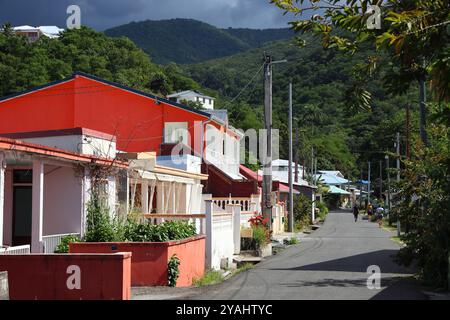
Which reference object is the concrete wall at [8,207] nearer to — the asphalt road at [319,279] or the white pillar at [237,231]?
the asphalt road at [319,279]

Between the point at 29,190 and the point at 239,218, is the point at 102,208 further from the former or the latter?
the point at 239,218

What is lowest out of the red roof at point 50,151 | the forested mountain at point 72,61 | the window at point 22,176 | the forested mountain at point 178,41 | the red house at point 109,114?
the window at point 22,176

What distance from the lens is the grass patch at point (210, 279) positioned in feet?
54.4

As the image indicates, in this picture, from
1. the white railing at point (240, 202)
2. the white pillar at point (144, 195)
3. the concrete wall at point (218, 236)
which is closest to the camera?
the concrete wall at point (218, 236)

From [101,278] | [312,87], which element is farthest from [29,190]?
[312,87]

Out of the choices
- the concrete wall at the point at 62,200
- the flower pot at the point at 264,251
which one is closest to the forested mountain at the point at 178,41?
A: the flower pot at the point at 264,251

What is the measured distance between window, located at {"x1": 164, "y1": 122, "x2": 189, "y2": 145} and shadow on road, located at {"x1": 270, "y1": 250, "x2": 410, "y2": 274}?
539 inches

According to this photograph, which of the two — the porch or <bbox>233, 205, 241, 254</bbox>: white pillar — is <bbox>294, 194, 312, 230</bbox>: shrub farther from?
the porch

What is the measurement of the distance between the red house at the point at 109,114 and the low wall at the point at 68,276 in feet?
76.7

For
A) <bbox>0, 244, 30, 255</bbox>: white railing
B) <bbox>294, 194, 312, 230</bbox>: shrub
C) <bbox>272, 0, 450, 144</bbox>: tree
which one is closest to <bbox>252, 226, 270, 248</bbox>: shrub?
<bbox>0, 244, 30, 255</bbox>: white railing

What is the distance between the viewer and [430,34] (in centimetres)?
897

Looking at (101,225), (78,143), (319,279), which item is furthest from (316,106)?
(101,225)

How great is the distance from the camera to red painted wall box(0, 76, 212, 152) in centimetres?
3609

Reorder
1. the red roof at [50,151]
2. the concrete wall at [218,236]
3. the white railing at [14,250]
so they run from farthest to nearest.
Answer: the concrete wall at [218,236] < the white railing at [14,250] < the red roof at [50,151]
